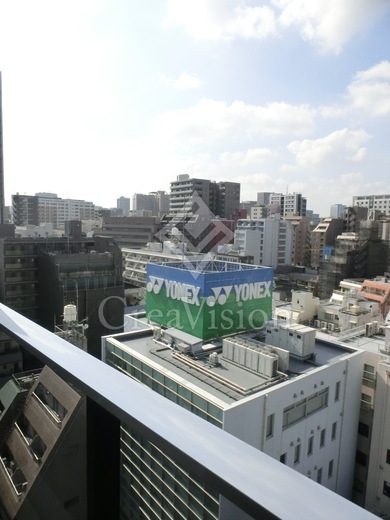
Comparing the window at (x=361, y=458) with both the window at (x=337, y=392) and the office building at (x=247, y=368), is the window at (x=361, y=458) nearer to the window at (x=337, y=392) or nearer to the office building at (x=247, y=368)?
the office building at (x=247, y=368)

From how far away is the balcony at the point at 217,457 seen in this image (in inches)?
16.9

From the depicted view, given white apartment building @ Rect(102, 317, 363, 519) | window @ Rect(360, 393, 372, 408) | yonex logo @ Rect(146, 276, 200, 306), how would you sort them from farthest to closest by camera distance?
1. window @ Rect(360, 393, 372, 408)
2. yonex logo @ Rect(146, 276, 200, 306)
3. white apartment building @ Rect(102, 317, 363, 519)

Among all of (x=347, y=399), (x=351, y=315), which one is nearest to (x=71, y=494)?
(x=347, y=399)

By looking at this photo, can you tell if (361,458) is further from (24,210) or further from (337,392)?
(24,210)

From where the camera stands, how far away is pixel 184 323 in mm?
7047

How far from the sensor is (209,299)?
6645mm

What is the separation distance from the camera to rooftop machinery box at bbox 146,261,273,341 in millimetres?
6691

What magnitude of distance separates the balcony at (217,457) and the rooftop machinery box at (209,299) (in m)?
5.92

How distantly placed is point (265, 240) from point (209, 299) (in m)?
20.6

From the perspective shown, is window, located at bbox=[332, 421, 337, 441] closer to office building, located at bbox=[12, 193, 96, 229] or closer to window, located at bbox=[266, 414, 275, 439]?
window, located at bbox=[266, 414, 275, 439]

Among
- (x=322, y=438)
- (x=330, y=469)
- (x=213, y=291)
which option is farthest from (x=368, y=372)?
(x=213, y=291)

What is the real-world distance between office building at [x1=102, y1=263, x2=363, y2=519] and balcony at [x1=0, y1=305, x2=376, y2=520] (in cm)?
387

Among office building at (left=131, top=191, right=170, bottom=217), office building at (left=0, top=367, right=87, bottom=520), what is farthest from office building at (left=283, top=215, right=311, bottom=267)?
office building at (left=0, top=367, right=87, bottom=520)

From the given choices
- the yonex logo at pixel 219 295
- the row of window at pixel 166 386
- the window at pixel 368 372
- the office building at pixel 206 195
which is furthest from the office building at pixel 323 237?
the row of window at pixel 166 386
